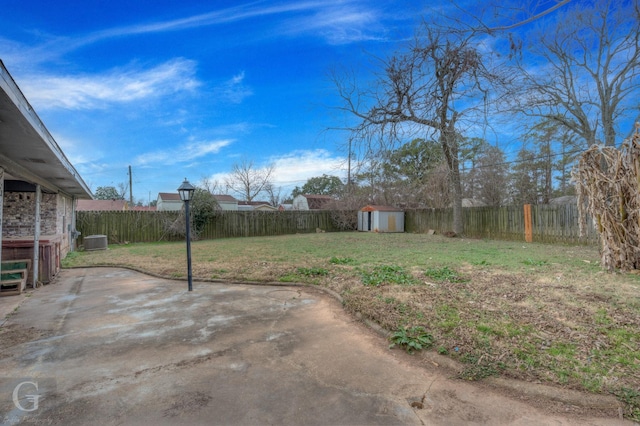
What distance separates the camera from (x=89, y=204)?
2431 cm

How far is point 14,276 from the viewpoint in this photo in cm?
536

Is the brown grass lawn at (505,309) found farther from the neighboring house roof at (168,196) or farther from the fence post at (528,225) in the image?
the neighboring house roof at (168,196)

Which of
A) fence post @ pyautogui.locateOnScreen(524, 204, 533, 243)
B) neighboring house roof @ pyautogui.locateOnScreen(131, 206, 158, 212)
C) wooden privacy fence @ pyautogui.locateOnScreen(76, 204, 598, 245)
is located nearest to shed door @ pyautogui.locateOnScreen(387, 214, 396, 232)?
wooden privacy fence @ pyautogui.locateOnScreen(76, 204, 598, 245)

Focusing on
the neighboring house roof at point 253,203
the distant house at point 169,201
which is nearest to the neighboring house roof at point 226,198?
the neighboring house roof at point 253,203

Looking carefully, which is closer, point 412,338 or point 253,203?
point 412,338

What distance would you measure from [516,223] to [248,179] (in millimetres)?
26511

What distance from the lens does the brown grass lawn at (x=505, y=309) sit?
2.37 metres

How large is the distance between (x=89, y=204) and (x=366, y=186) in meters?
21.0

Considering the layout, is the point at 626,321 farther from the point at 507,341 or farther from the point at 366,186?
the point at 366,186

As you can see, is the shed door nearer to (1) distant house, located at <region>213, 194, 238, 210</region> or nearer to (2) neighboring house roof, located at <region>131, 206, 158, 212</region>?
(2) neighboring house roof, located at <region>131, 206, 158, 212</region>

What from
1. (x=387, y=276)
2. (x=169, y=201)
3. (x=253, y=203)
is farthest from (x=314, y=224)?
(x=169, y=201)

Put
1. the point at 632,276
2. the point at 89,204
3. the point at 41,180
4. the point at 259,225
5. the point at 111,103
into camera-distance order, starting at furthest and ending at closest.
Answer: the point at 89,204 < the point at 259,225 < the point at 111,103 < the point at 41,180 < the point at 632,276

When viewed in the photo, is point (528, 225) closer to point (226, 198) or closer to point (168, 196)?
point (226, 198)

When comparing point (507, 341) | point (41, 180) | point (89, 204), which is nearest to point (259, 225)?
point (41, 180)
